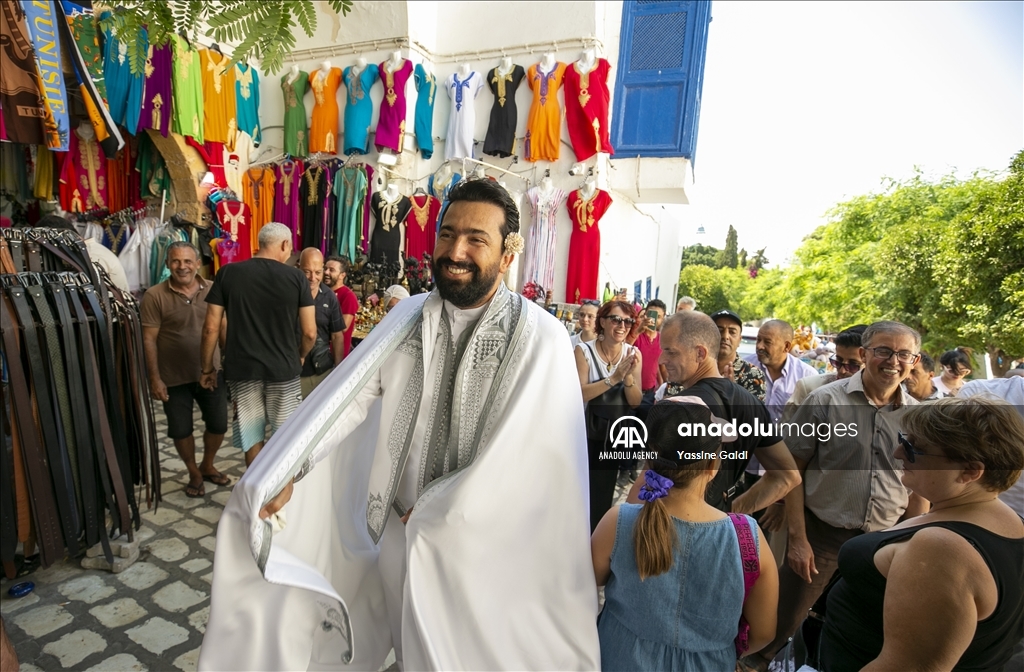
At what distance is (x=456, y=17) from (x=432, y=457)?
331 inches

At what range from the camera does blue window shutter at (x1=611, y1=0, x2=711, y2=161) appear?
800 cm

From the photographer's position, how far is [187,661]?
7.57ft

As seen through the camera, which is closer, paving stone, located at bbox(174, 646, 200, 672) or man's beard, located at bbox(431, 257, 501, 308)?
man's beard, located at bbox(431, 257, 501, 308)

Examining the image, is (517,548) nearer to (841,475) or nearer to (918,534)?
(918,534)

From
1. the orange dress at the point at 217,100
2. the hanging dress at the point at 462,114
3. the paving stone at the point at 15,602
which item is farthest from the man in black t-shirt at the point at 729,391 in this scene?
the orange dress at the point at 217,100

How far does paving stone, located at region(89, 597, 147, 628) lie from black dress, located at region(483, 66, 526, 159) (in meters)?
6.90


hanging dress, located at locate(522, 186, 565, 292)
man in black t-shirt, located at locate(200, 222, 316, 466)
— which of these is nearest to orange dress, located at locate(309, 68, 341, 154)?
hanging dress, located at locate(522, 186, 565, 292)

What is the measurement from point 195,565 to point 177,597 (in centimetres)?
31

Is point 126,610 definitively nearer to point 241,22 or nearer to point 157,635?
point 157,635

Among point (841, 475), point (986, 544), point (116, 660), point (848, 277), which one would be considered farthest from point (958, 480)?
point (848, 277)

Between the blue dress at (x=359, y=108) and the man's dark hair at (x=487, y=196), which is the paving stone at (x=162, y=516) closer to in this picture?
the man's dark hair at (x=487, y=196)

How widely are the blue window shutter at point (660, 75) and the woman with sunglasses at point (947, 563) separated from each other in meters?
7.47

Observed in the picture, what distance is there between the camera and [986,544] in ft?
4.00

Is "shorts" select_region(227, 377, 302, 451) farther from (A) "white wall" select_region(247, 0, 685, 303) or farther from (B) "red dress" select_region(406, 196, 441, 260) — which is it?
(A) "white wall" select_region(247, 0, 685, 303)
